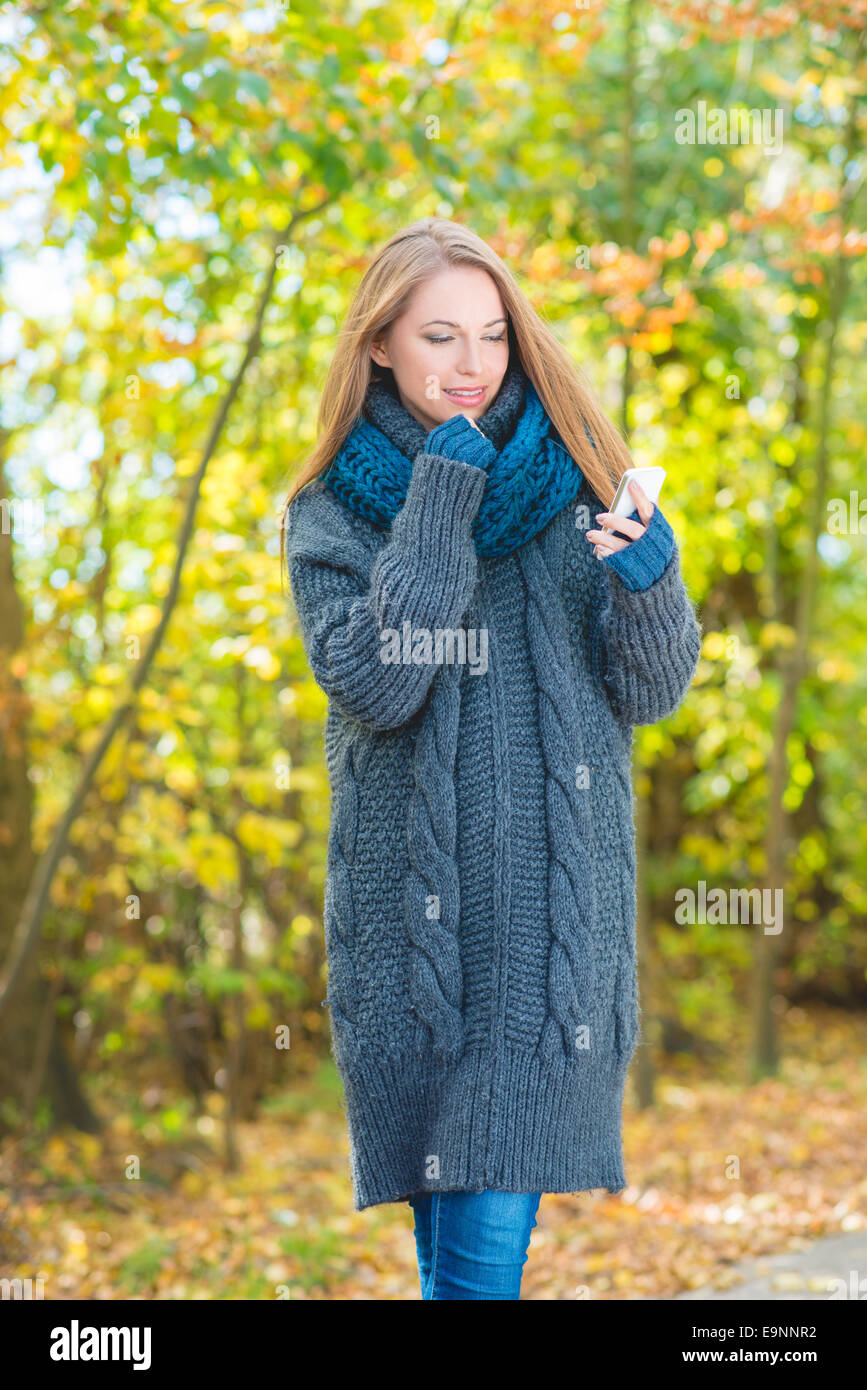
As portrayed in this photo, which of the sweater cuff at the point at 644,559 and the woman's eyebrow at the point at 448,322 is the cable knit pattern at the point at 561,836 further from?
the woman's eyebrow at the point at 448,322

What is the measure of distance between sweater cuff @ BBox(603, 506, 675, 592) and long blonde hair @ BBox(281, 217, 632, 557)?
0.15 meters

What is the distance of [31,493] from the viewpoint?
18.3 ft

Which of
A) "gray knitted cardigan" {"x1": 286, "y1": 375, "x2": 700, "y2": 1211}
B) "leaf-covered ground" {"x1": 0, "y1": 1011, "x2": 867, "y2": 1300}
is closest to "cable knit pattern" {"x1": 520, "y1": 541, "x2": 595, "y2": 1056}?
"gray knitted cardigan" {"x1": 286, "y1": 375, "x2": 700, "y2": 1211}

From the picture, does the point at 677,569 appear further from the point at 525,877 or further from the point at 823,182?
the point at 823,182

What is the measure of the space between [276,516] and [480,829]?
197cm

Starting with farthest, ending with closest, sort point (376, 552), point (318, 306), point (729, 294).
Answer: point (729, 294) < point (318, 306) < point (376, 552)

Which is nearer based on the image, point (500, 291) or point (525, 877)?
point (525, 877)

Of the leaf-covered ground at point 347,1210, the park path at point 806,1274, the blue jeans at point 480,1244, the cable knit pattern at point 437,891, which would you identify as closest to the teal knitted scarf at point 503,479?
the cable knit pattern at point 437,891

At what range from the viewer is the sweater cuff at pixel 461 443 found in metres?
1.82

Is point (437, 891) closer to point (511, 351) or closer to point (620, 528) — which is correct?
point (620, 528)

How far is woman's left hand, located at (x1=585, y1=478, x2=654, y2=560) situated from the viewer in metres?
1.75

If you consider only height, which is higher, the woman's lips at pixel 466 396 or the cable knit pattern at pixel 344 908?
the woman's lips at pixel 466 396

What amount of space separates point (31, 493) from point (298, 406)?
125 centimetres
